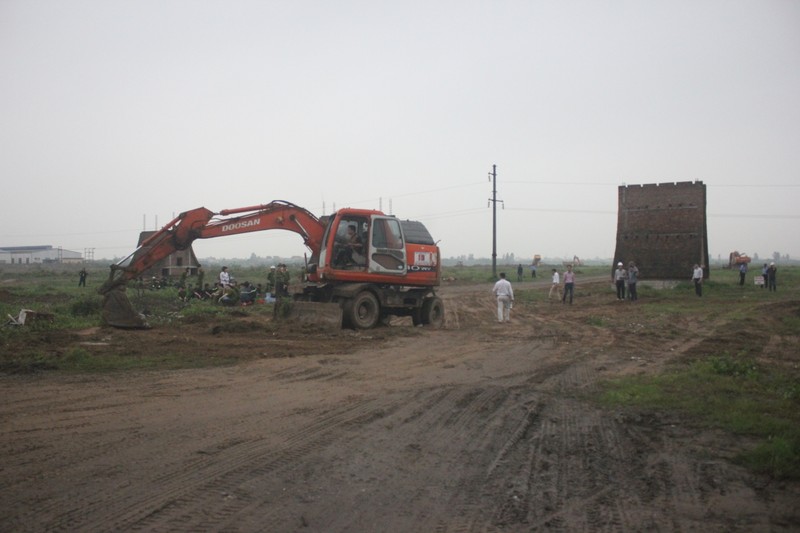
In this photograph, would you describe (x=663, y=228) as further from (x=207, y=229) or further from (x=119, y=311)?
(x=119, y=311)

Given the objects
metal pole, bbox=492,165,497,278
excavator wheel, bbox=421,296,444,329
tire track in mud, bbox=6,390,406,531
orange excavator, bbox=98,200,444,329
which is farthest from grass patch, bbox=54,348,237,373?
metal pole, bbox=492,165,497,278

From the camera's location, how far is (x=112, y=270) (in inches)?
553

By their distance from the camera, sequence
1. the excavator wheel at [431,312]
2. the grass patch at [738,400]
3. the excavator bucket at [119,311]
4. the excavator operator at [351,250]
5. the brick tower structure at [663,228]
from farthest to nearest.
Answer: the brick tower structure at [663,228]
the excavator wheel at [431,312]
the excavator operator at [351,250]
the excavator bucket at [119,311]
the grass patch at [738,400]

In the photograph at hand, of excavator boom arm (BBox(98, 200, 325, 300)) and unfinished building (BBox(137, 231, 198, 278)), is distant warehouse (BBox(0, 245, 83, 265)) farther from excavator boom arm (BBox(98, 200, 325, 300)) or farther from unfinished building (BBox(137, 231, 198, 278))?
excavator boom arm (BBox(98, 200, 325, 300))

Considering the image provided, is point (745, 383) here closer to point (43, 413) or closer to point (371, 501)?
point (371, 501)

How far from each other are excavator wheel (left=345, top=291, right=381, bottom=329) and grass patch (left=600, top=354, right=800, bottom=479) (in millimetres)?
7468

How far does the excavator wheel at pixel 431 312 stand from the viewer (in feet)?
59.8

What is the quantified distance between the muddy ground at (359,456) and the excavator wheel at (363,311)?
4.76m

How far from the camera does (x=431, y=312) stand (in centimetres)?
1830

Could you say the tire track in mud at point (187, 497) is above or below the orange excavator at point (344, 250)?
below

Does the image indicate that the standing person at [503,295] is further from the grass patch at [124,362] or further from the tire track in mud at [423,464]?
the tire track in mud at [423,464]

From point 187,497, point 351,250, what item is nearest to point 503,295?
point 351,250

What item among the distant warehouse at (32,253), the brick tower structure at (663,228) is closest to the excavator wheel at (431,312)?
the brick tower structure at (663,228)

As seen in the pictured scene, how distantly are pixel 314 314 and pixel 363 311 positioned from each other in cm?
128
